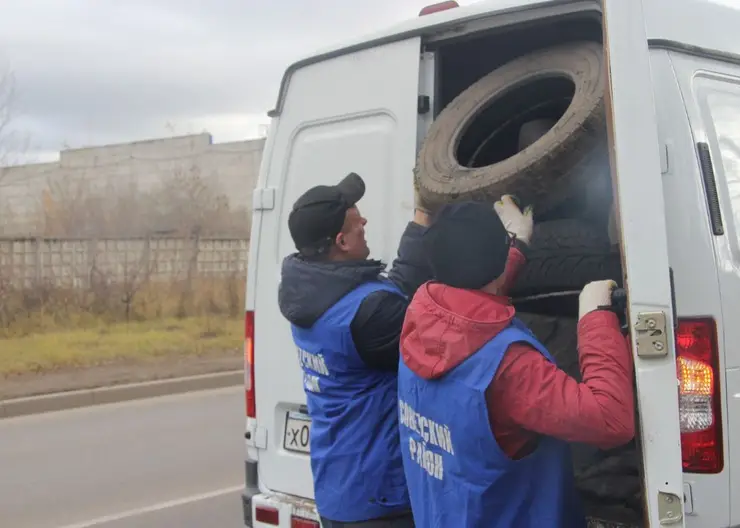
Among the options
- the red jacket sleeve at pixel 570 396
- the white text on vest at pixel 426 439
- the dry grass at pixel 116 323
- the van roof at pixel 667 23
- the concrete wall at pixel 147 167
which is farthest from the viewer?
the concrete wall at pixel 147 167

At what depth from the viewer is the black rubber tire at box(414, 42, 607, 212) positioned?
9.32 feet

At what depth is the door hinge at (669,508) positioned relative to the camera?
2.16 meters

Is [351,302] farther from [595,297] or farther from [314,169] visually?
[314,169]

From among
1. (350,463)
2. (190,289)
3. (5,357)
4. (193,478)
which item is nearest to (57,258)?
(190,289)

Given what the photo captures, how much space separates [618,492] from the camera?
2859 mm

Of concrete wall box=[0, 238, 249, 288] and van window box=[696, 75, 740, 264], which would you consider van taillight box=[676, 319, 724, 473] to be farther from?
concrete wall box=[0, 238, 249, 288]

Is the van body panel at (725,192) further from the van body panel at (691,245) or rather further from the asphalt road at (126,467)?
the asphalt road at (126,467)

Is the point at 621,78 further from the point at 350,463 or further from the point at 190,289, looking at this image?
the point at 190,289

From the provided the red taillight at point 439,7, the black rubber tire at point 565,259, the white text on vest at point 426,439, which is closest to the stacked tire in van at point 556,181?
the black rubber tire at point 565,259

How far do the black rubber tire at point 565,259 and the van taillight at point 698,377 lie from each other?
407 mm

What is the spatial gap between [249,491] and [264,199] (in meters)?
1.29

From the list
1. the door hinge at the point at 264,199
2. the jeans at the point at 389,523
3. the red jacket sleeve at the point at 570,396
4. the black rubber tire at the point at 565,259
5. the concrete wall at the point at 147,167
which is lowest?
the jeans at the point at 389,523

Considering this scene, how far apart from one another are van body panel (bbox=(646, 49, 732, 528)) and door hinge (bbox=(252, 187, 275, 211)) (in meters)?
1.81

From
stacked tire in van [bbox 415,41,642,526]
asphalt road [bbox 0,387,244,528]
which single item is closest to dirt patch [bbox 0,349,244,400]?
asphalt road [bbox 0,387,244,528]
